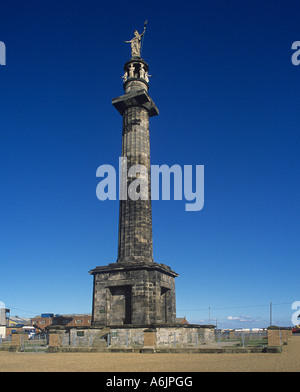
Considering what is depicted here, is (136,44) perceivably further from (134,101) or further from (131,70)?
(134,101)

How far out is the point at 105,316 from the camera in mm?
26422

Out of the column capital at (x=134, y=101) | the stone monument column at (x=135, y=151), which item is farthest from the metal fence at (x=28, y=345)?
the column capital at (x=134, y=101)

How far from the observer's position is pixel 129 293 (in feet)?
87.5

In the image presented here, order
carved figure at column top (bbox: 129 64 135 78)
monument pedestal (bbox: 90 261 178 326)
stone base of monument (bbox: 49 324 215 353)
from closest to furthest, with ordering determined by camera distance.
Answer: stone base of monument (bbox: 49 324 215 353), monument pedestal (bbox: 90 261 178 326), carved figure at column top (bbox: 129 64 135 78)

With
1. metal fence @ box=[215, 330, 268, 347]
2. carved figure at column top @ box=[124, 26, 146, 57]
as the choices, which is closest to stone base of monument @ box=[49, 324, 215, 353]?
metal fence @ box=[215, 330, 268, 347]

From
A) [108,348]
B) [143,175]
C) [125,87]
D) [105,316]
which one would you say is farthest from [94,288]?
[125,87]

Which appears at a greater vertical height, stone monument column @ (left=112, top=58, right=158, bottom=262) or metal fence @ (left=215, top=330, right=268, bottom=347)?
stone monument column @ (left=112, top=58, right=158, bottom=262)

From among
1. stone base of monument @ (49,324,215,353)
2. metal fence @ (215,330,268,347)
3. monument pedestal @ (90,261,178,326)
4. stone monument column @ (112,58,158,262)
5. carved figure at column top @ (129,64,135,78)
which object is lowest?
metal fence @ (215,330,268,347)

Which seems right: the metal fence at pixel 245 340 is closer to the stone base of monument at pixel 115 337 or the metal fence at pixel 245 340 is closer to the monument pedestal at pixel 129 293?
the stone base of monument at pixel 115 337

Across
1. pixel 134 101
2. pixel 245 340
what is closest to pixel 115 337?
pixel 245 340

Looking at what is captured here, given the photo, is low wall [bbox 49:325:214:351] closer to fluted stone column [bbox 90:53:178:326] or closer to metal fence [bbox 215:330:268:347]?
fluted stone column [bbox 90:53:178:326]

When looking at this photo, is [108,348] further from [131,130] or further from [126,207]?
[131,130]

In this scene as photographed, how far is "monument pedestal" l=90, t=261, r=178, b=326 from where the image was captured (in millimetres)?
25312
